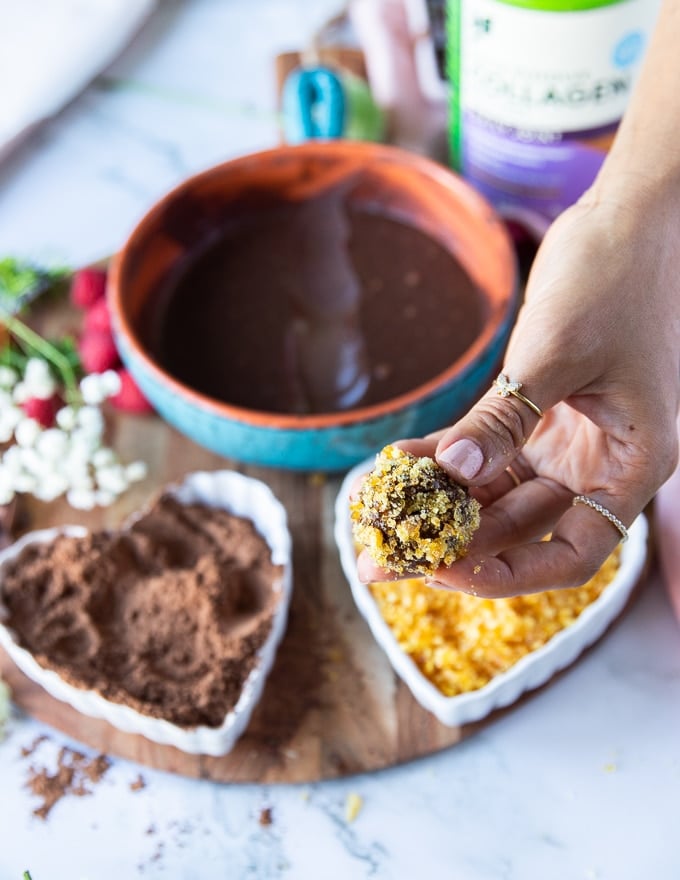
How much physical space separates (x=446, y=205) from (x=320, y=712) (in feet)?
2.52

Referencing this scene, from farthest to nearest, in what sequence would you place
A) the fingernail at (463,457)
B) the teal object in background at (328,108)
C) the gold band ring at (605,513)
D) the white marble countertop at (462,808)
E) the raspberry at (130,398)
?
the teal object in background at (328,108), the raspberry at (130,398), the white marble countertop at (462,808), the gold band ring at (605,513), the fingernail at (463,457)

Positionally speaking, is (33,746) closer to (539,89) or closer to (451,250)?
(451,250)

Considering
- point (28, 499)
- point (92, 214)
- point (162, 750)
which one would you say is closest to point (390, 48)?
point (92, 214)

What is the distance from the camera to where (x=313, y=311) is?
1.49m

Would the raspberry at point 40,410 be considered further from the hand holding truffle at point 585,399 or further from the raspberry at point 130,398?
the hand holding truffle at point 585,399

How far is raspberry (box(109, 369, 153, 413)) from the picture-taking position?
1.51m

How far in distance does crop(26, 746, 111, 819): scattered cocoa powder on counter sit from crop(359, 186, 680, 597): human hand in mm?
504

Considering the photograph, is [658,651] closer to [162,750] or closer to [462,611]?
[462,611]

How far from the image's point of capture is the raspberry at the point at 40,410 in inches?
58.9

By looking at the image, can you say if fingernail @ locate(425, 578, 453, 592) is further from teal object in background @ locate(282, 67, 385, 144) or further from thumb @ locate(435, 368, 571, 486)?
teal object in background @ locate(282, 67, 385, 144)

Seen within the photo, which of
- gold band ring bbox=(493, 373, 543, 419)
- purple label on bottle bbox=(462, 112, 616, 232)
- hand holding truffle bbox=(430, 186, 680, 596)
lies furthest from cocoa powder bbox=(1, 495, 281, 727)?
purple label on bottle bbox=(462, 112, 616, 232)

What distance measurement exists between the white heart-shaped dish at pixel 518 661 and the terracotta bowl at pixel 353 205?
10cm

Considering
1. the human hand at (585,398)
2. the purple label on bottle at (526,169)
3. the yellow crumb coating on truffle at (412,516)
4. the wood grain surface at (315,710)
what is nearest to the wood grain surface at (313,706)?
the wood grain surface at (315,710)

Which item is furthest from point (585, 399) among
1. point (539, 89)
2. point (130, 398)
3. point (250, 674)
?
point (130, 398)
